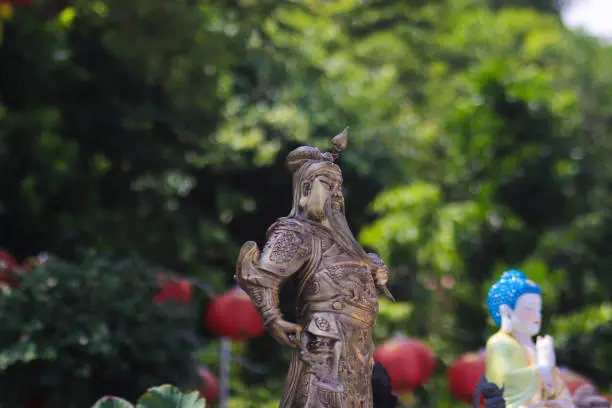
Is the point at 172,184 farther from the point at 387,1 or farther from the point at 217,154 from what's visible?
the point at 387,1

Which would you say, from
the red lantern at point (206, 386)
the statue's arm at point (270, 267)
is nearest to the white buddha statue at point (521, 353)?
the statue's arm at point (270, 267)

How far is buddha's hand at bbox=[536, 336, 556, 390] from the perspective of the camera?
5344 mm

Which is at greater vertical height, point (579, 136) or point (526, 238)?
point (579, 136)

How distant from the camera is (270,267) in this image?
4609 mm

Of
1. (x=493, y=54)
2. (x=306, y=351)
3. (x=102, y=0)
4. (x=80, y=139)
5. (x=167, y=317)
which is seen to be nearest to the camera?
(x=306, y=351)

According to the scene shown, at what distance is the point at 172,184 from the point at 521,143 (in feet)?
15.2

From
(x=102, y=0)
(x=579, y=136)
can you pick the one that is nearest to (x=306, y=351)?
(x=102, y=0)

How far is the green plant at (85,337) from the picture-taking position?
7.91 m

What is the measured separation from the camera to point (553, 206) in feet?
41.8

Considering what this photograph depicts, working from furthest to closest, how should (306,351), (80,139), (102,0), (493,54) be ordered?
(493,54), (80,139), (102,0), (306,351)

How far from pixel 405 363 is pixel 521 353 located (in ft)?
16.1

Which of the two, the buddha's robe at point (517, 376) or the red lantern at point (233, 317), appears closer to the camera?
the buddha's robe at point (517, 376)

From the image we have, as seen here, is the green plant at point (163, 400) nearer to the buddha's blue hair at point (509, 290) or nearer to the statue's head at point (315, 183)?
the statue's head at point (315, 183)

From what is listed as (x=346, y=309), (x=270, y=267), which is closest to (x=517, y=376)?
(x=346, y=309)
